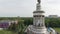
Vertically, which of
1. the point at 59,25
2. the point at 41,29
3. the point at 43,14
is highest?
the point at 43,14

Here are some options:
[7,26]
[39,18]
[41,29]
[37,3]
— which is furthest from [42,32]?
[7,26]

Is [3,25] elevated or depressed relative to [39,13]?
depressed

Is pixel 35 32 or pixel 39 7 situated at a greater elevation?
pixel 39 7

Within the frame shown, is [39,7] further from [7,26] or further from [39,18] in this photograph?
[7,26]

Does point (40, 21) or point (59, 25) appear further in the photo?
point (59, 25)

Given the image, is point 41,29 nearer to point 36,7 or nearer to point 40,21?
point 40,21

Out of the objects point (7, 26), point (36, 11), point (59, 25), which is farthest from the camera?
point (59, 25)

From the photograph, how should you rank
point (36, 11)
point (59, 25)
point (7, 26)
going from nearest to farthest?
1. point (36, 11)
2. point (7, 26)
3. point (59, 25)

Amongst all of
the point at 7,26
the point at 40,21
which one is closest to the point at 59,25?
the point at 7,26

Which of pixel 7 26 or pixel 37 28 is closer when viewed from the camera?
pixel 37 28
